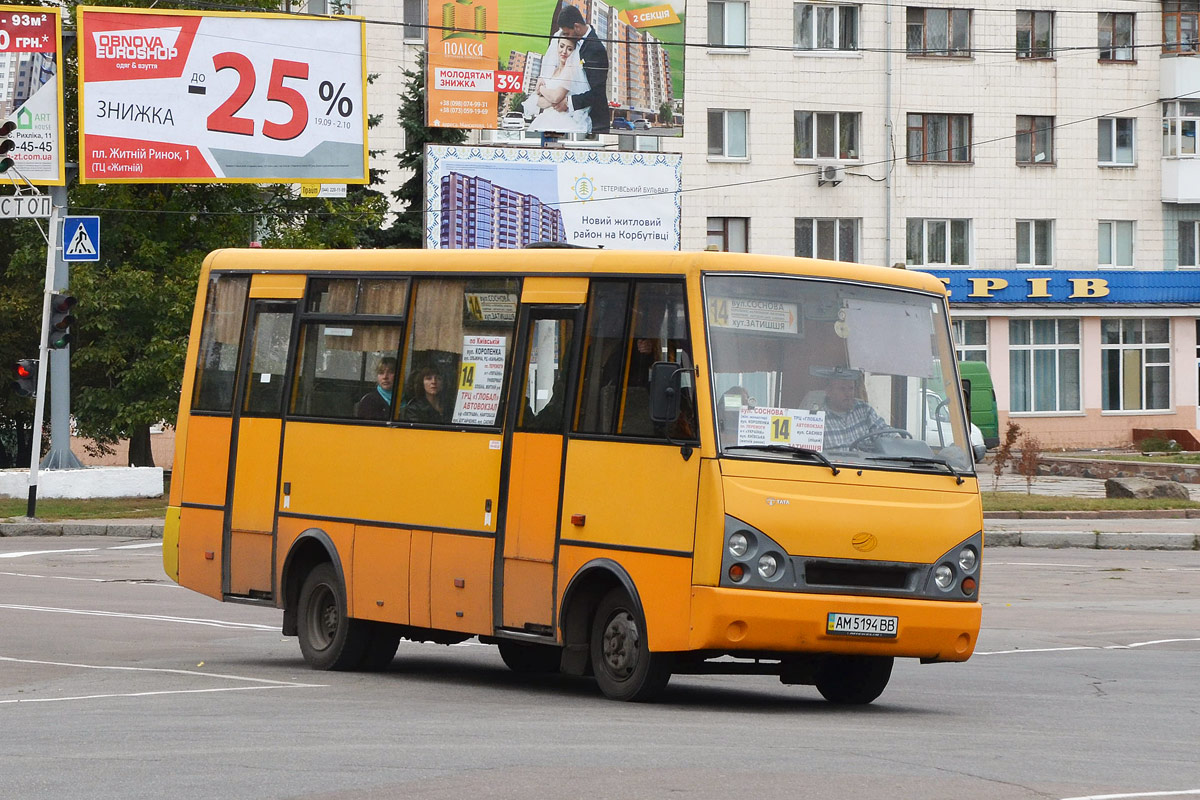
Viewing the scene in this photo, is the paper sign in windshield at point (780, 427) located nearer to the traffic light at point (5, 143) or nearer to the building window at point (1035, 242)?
the traffic light at point (5, 143)

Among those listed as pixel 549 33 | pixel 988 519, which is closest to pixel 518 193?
pixel 549 33

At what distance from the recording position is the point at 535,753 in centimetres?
885

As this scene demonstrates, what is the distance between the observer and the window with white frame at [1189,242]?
6081 centimetres

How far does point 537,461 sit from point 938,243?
1892 inches

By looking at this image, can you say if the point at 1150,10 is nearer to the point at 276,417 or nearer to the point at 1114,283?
the point at 1114,283

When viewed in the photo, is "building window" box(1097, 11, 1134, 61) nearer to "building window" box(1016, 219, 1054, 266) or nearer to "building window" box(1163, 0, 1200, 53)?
"building window" box(1163, 0, 1200, 53)

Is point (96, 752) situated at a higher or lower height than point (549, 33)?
lower

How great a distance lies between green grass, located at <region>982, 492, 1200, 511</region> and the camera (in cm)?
3039

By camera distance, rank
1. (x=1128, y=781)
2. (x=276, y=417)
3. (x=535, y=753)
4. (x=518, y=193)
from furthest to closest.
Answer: (x=518, y=193)
(x=276, y=417)
(x=535, y=753)
(x=1128, y=781)

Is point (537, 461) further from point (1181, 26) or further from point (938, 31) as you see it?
point (1181, 26)

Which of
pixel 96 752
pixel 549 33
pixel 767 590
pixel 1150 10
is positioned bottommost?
pixel 96 752

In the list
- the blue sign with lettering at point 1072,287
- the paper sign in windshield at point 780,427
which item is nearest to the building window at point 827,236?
the blue sign with lettering at point 1072,287

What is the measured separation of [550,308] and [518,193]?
34.1 meters

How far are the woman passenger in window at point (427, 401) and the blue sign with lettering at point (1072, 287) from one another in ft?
152
